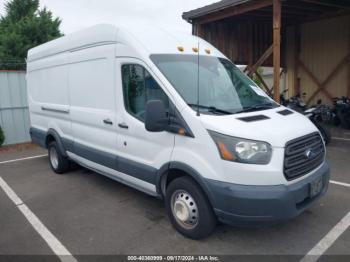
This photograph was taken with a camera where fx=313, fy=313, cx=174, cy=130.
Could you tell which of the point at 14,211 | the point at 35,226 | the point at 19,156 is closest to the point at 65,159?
the point at 14,211

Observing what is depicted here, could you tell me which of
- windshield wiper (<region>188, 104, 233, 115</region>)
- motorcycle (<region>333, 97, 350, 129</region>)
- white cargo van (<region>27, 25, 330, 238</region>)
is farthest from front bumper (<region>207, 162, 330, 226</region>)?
motorcycle (<region>333, 97, 350, 129</region>)

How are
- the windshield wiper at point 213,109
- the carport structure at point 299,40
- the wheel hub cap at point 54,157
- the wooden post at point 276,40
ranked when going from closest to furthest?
the windshield wiper at point 213,109 < the wheel hub cap at point 54,157 < the wooden post at point 276,40 < the carport structure at point 299,40

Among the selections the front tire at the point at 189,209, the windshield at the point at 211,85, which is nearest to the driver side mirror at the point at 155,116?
the windshield at the point at 211,85

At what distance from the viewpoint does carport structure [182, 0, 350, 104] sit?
10.1m

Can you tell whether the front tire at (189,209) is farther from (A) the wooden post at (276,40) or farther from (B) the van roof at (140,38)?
(A) the wooden post at (276,40)

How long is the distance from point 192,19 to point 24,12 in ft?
63.5

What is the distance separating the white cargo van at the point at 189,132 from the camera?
293 cm

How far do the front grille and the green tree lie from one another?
722 inches

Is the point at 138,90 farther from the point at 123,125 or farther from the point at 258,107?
the point at 258,107

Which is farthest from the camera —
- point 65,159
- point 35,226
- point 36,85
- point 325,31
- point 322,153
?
point 325,31

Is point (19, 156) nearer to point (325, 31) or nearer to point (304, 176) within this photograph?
point (304, 176)

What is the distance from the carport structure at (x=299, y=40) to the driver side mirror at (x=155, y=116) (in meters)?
6.79

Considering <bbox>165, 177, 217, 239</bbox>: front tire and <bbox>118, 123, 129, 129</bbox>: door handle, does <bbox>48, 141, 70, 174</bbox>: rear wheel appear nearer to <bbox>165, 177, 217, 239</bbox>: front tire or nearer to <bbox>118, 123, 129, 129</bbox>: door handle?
<bbox>118, 123, 129, 129</bbox>: door handle

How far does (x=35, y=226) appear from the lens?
3.93m
